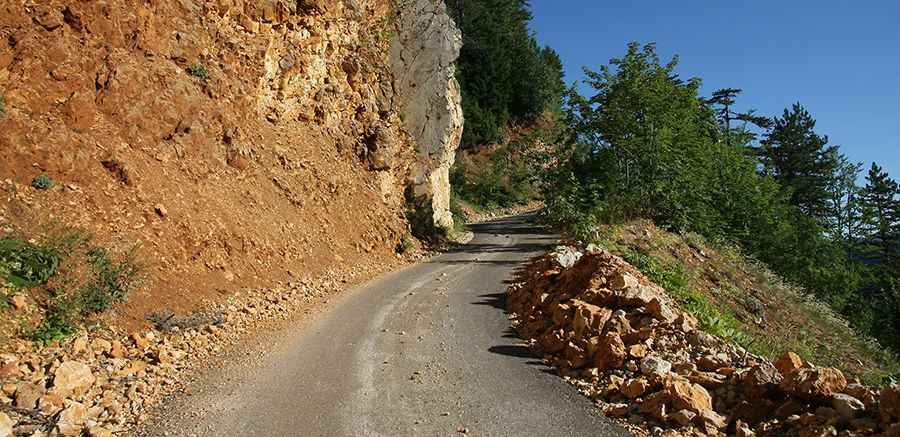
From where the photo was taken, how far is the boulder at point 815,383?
4852mm

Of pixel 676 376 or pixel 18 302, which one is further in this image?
pixel 18 302

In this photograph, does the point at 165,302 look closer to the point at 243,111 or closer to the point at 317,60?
the point at 243,111

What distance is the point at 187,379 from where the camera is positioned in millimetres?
6781

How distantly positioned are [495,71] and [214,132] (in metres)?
38.1

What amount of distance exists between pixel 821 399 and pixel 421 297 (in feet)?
27.7

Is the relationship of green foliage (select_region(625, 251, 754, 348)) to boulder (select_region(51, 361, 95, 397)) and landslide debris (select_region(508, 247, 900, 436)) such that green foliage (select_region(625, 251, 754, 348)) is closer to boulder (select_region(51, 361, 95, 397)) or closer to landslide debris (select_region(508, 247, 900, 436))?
landslide debris (select_region(508, 247, 900, 436))

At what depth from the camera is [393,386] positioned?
657 cm

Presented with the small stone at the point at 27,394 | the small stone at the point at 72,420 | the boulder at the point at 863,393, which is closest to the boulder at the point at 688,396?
the boulder at the point at 863,393

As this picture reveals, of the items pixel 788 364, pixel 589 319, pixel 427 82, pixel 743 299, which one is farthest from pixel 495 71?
pixel 788 364

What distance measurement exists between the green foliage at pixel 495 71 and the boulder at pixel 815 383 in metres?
41.2

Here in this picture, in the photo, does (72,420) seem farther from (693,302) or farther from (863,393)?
(693,302)

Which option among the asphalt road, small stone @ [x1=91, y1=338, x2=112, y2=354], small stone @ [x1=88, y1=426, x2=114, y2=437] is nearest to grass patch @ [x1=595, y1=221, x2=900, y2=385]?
the asphalt road

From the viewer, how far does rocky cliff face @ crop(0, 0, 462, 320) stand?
9.46 m

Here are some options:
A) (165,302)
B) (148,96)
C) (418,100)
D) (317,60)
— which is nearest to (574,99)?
(418,100)
